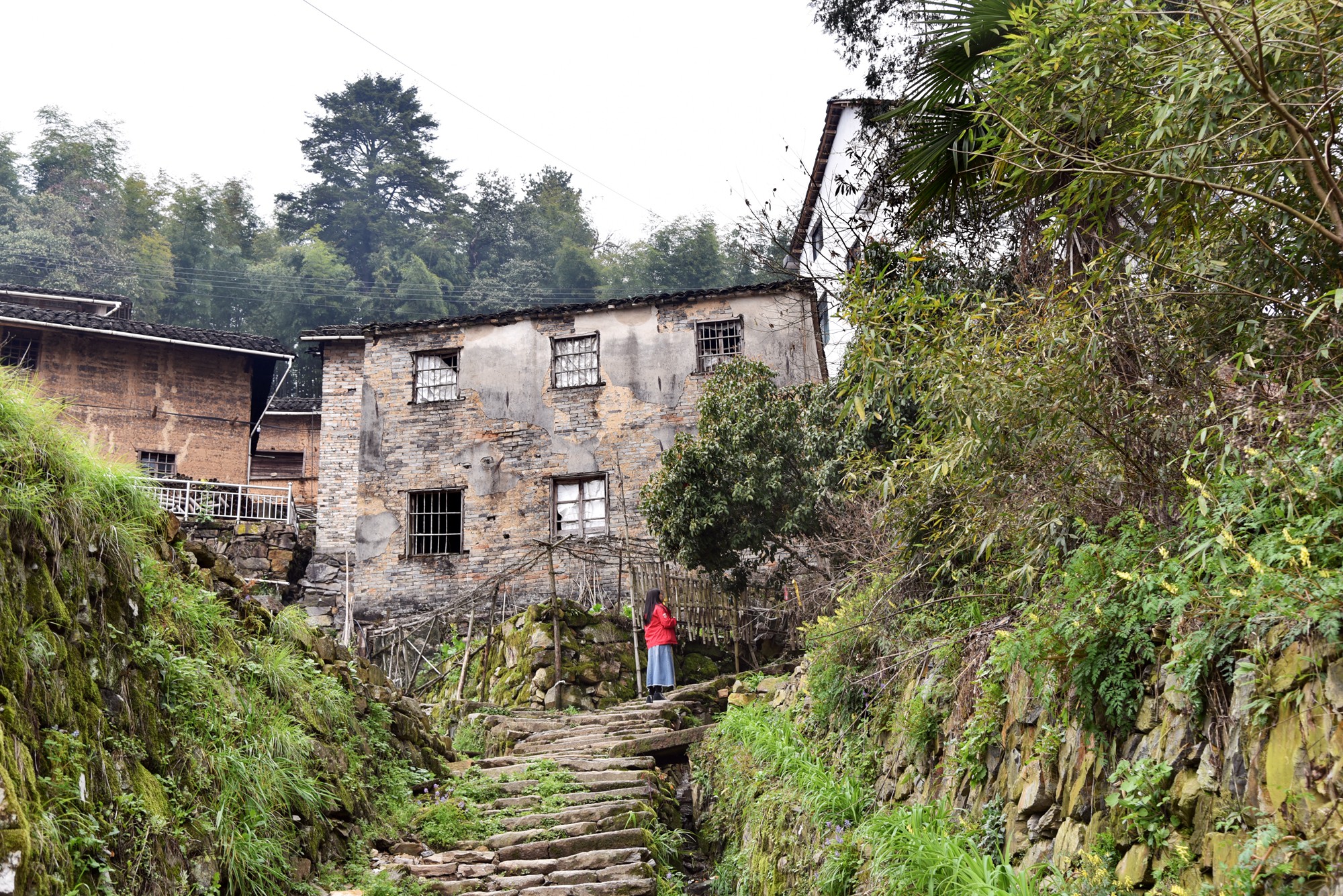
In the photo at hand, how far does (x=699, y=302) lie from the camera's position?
1964cm

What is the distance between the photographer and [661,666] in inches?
501

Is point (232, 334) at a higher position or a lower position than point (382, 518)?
higher

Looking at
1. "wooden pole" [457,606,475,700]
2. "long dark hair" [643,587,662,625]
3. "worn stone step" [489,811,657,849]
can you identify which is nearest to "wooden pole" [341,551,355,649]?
"wooden pole" [457,606,475,700]

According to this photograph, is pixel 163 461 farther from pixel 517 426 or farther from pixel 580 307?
pixel 580 307

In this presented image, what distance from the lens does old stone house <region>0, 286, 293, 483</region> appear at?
20.2 metres

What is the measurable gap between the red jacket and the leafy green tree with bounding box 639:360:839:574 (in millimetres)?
1256

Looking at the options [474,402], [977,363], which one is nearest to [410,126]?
[474,402]

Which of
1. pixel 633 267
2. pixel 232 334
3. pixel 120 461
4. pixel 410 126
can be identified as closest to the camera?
pixel 120 461

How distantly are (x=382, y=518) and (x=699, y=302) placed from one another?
7.33m

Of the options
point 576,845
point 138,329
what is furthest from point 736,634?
point 138,329

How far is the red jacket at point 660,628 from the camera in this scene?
12.7 meters

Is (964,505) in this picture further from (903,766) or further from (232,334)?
(232,334)

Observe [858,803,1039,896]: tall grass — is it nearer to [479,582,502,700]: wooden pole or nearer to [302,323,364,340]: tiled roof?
[479,582,502,700]: wooden pole

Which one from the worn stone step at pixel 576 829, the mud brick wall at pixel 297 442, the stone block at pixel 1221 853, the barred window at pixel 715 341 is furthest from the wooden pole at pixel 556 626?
the mud brick wall at pixel 297 442
